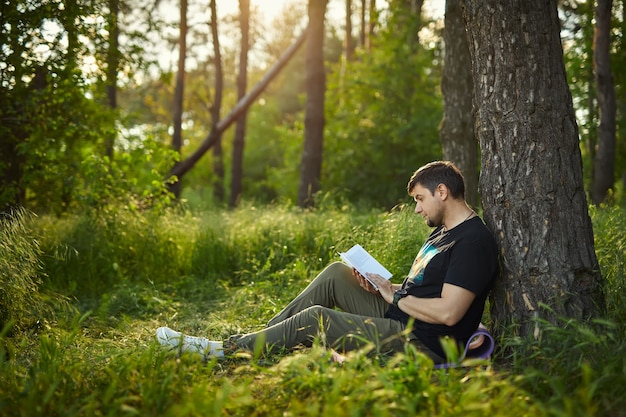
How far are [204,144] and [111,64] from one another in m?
4.71

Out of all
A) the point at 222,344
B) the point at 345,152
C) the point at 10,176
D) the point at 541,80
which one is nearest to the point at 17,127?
the point at 10,176

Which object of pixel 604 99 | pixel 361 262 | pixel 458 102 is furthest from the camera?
pixel 604 99

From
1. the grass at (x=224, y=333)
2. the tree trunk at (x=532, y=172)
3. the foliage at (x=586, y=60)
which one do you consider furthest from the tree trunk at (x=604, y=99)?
the tree trunk at (x=532, y=172)

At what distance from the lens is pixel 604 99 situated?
1138 centimetres

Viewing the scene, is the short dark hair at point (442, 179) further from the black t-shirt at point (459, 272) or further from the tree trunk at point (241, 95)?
the tree trunk at point (241, 95)

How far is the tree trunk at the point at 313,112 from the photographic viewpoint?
11.9 metres

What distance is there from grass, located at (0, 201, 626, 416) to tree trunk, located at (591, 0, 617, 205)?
19.0 ft

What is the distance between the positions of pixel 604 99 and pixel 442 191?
353 inches

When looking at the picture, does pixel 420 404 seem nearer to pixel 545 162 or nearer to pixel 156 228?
pixel 545 162

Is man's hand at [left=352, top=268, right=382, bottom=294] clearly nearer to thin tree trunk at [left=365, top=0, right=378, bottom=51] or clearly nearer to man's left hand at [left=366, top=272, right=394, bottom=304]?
man's left hand at [left=366, top=272, right=394, bottom=304]

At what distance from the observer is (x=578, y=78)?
14641mm

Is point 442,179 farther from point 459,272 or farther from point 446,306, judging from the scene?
point 446,306

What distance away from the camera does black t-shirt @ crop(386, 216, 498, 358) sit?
3.64 metres

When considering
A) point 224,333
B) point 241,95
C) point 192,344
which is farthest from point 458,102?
point 241,95
